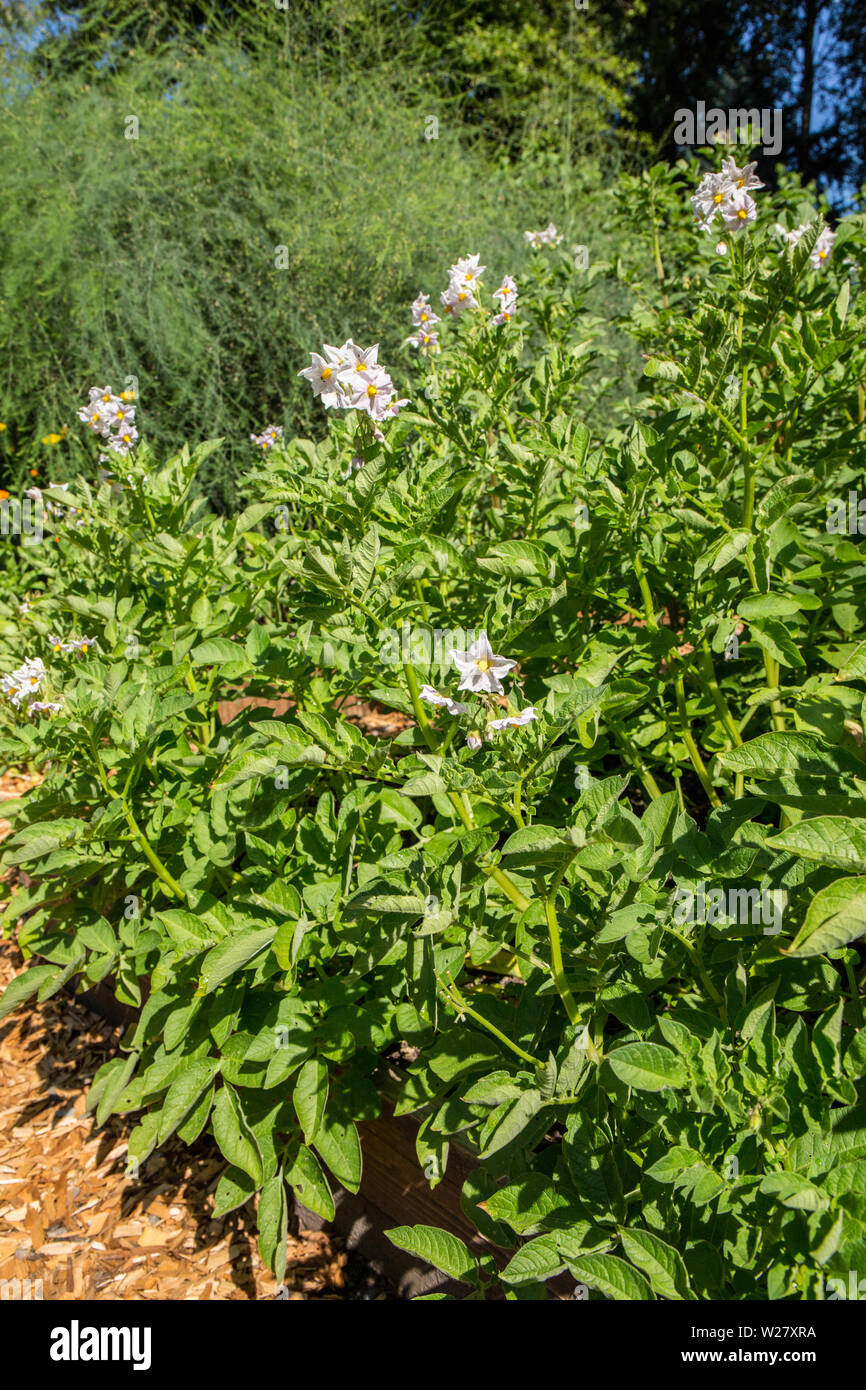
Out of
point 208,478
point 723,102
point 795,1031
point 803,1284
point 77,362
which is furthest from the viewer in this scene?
point 723,102

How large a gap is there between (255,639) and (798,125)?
1702 cm

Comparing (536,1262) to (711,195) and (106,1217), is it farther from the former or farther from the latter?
(711,195)

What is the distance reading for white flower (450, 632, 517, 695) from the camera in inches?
48.2

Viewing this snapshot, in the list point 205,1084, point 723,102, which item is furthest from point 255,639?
point 723,102

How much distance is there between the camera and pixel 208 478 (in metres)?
5.43

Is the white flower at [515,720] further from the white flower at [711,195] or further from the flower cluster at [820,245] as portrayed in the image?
the flower cluster at [820,245]

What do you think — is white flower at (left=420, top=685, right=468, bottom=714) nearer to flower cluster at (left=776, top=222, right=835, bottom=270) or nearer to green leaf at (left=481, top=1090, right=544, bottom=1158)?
green leaf at (left=481, top=1090, right=544, bottom=1158)

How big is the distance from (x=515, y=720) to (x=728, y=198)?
4.30 ft

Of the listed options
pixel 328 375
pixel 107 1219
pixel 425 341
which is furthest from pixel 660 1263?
pixel 425 341

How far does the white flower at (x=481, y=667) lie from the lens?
122 centimetres

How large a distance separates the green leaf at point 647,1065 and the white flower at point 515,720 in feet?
1.33

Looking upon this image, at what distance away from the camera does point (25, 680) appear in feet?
7.55

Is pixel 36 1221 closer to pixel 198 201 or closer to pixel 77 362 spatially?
pixel 77 362

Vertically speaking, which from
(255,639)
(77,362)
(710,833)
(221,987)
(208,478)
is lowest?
(221,987)
